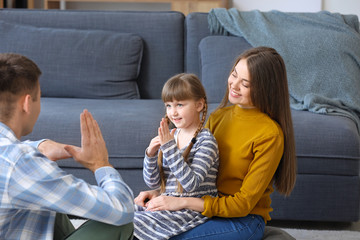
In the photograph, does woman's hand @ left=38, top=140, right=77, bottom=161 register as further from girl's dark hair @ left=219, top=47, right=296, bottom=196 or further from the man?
girl's dark hair @ left=219, top=47, right=296, bottom=196

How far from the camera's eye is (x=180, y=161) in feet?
4.74

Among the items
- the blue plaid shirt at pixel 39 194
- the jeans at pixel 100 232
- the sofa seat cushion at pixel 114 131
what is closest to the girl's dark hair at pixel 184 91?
the jeans at pixel 100 232

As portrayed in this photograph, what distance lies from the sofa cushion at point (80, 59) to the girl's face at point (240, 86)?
4.06ft

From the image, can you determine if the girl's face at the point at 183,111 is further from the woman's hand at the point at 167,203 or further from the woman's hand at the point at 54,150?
the woman's hand at the point at 54,150

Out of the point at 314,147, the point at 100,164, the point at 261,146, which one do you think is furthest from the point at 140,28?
the point at 100,164

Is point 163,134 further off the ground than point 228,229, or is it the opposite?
point 163,134

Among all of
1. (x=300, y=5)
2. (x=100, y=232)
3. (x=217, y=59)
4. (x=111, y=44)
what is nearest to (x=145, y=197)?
(x=100, y=232)

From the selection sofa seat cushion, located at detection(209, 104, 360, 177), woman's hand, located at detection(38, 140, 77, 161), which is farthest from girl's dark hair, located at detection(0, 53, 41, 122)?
sofa seat cushion, located at detection(209, 104, 360, 177)

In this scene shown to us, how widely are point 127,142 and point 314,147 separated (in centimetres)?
75

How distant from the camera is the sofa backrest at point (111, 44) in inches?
107

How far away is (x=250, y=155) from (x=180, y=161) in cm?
23

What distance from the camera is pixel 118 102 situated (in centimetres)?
255

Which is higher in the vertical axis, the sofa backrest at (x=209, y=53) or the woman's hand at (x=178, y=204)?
the sofa backrest at (x=209, y=53)

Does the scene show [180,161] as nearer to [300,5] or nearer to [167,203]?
[167,203]
